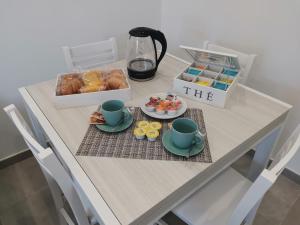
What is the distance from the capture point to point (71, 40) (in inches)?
68.5

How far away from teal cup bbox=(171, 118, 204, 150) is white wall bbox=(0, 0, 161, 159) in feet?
3.94

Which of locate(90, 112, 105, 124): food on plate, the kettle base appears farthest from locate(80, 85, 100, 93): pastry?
the kettle base

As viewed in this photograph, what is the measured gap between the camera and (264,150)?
3.97 feet

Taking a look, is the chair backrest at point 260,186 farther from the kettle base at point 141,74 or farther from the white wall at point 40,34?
the white wall at point 40,34

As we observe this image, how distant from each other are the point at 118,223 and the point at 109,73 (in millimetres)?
762

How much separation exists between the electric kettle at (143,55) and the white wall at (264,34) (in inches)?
26.9

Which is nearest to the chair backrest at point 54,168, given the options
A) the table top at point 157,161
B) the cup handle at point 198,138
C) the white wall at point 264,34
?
the table top at point 157,161

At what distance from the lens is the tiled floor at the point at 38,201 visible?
145 cm

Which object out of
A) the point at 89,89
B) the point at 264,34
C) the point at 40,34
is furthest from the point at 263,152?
the point at 40,34

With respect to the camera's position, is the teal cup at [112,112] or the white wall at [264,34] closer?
the teal cup at [112,112]

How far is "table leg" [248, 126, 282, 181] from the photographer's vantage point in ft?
3.78

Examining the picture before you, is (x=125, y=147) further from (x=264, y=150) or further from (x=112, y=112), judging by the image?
(x=264, y=150)

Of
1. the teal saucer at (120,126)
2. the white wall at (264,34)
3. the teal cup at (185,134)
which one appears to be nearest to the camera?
the teal cup at (185,134)

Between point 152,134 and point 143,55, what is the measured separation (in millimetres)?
619
